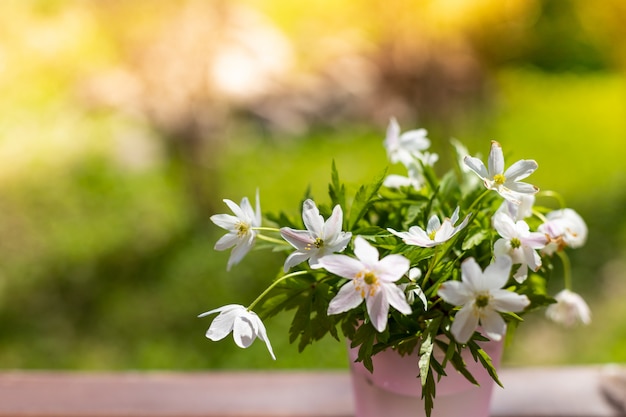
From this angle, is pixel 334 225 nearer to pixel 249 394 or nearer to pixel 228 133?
pixel 249 394

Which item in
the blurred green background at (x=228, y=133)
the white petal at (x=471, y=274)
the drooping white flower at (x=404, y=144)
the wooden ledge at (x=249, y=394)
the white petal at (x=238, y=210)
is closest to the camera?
the white petal at (x=471, y=274)

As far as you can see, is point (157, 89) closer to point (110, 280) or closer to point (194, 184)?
point (194, 184)

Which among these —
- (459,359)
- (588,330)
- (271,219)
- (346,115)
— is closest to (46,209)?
(346,115)

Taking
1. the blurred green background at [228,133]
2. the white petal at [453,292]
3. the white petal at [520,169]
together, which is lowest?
the blurred green background at [228,133]

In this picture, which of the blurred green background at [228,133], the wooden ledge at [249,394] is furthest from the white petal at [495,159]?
the blurred green background at [228,133]

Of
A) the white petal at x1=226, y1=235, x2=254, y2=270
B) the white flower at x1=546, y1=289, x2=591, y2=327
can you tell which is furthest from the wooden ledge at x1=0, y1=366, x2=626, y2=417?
the white petal at x1=226, y1=235, x2=254, y2=270

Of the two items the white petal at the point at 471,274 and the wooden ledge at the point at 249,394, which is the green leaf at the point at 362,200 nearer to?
the white petal at the point at 471,274
